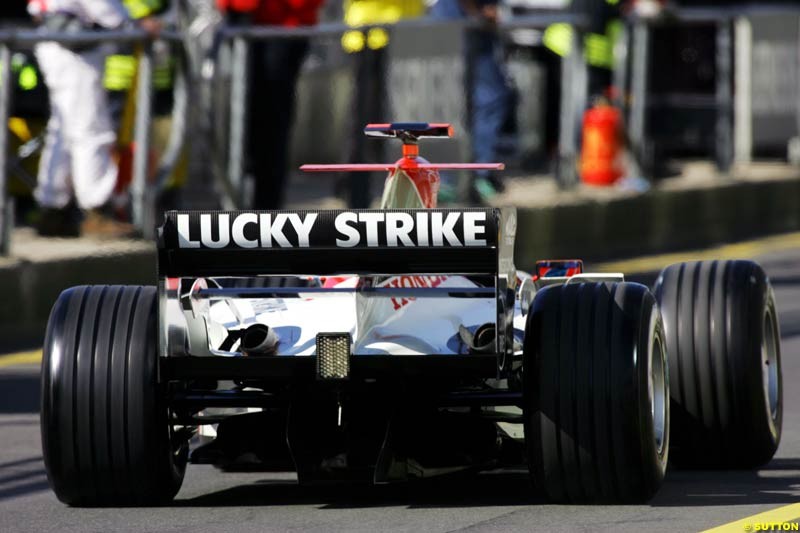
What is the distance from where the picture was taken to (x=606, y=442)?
6.76 m

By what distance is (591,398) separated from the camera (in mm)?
6770

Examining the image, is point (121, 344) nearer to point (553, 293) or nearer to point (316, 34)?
point (553, 293)

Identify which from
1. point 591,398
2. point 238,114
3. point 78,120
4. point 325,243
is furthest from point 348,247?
point 238,114

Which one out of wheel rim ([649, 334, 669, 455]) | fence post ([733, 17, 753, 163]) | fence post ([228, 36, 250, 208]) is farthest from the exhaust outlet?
fence post ([733, 17, 753, 163])

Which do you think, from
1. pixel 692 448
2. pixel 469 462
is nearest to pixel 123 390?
pixel 469 462

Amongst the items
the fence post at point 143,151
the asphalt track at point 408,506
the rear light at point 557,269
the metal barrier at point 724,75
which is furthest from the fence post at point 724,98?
the rear light at point 557,269

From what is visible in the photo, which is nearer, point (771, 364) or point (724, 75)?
point (771, 364)

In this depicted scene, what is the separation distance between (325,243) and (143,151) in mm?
6308

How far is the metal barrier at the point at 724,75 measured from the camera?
57.1 feet

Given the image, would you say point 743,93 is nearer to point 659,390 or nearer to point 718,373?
point 718,373

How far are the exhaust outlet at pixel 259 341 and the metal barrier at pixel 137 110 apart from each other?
209 inches

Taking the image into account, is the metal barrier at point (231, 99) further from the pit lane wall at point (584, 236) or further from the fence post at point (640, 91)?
the fence post at point (640, 91)

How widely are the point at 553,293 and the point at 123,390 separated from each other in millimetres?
1355

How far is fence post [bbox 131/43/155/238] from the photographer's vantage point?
12984 mm
